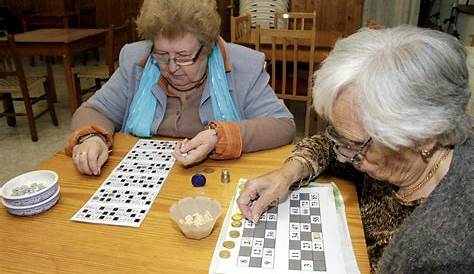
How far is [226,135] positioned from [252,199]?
304mm

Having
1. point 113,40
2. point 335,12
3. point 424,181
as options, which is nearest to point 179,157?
point 424,181

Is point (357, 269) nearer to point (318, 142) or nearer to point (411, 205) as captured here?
point (411, 205)

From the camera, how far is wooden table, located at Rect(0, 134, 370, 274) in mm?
824

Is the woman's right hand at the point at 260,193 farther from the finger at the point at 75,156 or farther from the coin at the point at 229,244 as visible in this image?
the finger at the point at 75,156

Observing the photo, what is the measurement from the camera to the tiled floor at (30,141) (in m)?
3.04

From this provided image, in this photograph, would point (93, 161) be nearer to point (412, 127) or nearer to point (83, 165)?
point (83, 165)

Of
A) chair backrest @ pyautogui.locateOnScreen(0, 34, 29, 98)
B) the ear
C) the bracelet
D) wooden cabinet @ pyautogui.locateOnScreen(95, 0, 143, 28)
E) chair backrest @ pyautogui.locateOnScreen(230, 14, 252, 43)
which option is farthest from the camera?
wooden cabinet @ pyautogui.locateOnScreen(95, 0, 143, 28)

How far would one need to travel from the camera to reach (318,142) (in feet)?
4.02

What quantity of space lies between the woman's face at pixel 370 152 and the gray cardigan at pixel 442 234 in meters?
0.10

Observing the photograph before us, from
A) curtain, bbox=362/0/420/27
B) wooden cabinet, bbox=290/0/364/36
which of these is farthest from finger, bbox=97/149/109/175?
curtain, bbox=362/0/420/27

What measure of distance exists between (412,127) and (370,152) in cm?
13

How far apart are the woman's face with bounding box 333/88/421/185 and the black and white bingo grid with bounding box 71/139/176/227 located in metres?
0.52

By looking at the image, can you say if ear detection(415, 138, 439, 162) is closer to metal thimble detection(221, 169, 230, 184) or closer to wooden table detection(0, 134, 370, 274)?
wooden table detection(0, 134, 370, 274)

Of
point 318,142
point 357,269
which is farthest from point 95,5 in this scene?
point 357,269
